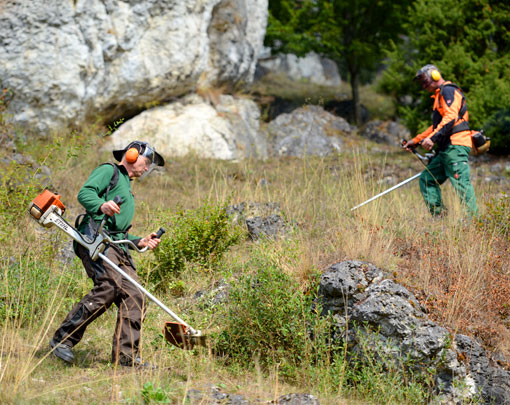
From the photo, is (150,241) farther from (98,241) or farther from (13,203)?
(13,203)

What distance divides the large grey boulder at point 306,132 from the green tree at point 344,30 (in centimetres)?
277

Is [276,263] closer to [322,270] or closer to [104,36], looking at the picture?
[322,270]

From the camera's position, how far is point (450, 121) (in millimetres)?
7332

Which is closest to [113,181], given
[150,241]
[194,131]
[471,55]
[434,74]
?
[150,241]

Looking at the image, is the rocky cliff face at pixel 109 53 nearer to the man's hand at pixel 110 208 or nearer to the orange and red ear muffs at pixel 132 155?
the orange and red ear muffs at pixel 132 155

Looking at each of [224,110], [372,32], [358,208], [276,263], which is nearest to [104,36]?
[224,110]

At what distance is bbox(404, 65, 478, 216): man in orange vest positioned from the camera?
23.7 ft

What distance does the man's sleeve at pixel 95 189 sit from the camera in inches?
171

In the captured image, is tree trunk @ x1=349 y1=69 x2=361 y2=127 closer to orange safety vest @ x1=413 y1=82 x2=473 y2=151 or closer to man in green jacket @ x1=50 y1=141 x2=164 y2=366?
orange safety vest @ x1=413 y1=82 x2=473 y2=151

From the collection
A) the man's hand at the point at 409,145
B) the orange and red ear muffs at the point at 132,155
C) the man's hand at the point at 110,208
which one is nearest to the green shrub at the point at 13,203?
the orange and red ear muffs at the point at 132,155

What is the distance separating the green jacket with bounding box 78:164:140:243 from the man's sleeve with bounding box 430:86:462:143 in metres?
4.20

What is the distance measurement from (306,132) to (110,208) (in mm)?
12172

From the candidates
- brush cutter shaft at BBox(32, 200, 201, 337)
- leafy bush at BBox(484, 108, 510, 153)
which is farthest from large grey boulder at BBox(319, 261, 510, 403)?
leafy bush at BBox(484, 108, 510, 153)

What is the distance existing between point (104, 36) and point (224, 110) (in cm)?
382
